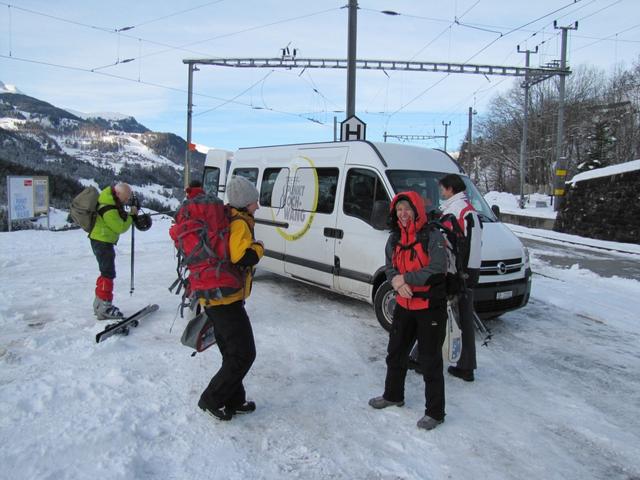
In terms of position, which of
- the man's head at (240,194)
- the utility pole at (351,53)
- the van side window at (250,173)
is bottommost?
the man's head at (240,194)

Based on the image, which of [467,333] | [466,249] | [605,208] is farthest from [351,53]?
[605,208]

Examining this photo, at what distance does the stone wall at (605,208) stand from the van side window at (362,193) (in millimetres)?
14425

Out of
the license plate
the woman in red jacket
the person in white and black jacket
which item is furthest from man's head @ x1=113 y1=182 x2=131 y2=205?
the license plate

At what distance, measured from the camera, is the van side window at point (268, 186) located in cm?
820

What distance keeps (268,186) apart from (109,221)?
10.2 ft

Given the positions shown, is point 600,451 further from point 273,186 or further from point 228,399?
point 273,186

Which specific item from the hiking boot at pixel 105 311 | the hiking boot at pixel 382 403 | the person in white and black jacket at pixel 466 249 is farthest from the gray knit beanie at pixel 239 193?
the hiking boot at pixel 105 311

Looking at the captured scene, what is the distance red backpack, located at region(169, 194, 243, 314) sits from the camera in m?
3.44

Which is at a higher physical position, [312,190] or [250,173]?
[250,173]

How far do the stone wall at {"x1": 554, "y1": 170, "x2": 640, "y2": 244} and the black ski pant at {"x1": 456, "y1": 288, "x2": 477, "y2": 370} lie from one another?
1540 cm

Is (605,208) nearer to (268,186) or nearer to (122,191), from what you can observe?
(268,186)

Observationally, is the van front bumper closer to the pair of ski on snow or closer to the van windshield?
the van windshield

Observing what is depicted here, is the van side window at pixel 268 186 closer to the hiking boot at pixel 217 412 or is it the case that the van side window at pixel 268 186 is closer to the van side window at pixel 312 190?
the van side window at pixel 312 190

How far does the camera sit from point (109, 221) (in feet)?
19.0
